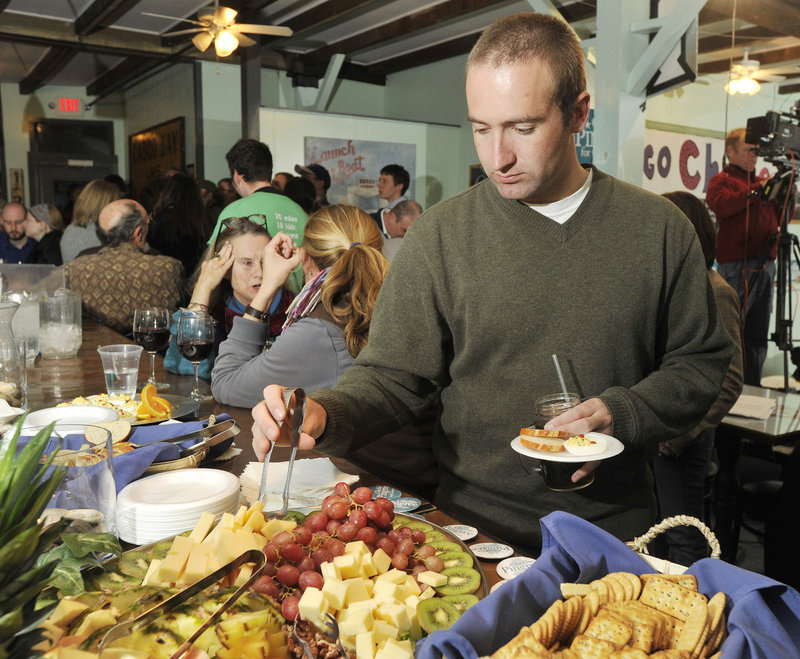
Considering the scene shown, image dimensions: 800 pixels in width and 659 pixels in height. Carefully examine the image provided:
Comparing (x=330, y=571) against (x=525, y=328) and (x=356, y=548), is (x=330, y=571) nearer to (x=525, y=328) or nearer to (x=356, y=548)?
(x=356, y=548)

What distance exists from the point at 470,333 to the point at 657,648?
0.92 m

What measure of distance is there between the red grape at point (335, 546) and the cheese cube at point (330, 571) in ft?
0.21

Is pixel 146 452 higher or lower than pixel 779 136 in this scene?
lower

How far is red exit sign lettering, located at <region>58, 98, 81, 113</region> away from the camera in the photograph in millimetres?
11531

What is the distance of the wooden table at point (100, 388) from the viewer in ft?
4.65

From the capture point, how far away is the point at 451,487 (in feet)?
5.31

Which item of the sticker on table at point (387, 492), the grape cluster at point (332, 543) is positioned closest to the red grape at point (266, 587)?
the grape cluster at point (332, 543)

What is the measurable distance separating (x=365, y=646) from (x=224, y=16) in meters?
6.74

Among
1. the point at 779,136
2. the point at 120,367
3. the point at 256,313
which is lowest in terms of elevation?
the point at 120,367

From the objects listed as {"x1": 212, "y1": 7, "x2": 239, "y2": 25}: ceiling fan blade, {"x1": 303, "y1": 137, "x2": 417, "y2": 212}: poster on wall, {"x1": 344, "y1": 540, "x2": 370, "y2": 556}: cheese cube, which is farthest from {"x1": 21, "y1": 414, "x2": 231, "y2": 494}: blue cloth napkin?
{"x1": 303, "y1": 137, "x2": 417, "y2": 212}: poster on wall

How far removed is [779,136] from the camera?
379 centimetres

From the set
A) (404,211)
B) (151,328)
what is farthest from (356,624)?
(404,211)

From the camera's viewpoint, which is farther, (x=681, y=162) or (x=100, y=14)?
(x=100, y=14)

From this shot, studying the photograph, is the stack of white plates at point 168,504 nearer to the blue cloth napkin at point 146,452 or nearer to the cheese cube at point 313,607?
the blue cloth napkin at point 146,452
